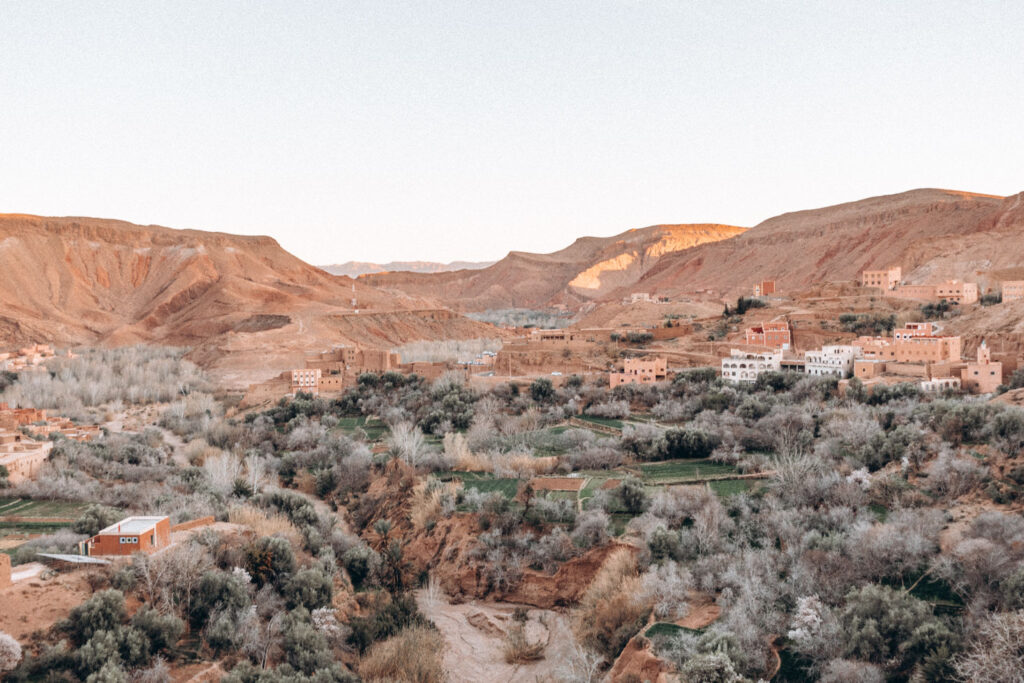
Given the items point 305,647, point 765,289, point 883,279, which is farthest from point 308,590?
point 765,289

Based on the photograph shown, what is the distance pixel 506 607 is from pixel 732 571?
17.0ft

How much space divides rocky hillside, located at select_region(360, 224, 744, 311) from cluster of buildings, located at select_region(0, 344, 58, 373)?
56817mm

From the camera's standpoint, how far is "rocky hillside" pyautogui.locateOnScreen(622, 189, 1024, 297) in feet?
171

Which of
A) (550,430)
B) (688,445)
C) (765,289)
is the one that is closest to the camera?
(688,445)

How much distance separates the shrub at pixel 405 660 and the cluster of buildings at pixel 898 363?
58.6 feet

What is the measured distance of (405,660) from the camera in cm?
1359

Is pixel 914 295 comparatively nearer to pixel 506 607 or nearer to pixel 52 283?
pixel 506 607

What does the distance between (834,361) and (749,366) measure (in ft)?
9.98

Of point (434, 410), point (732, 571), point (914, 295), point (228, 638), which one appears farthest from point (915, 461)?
point (914, 295)

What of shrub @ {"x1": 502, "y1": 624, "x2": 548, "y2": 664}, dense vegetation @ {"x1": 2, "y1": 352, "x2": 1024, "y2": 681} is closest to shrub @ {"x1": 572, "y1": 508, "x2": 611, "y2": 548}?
dense vegetation @ {"x1": 2, "y1": 352, "x2": 1024, "y2": 681}

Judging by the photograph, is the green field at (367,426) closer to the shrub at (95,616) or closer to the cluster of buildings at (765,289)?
the shrub at (95,616)

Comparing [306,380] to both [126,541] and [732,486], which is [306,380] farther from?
[126,541]

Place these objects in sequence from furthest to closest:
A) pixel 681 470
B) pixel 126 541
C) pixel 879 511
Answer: pixel 681 470
pixel 879 511
pixel 126 541

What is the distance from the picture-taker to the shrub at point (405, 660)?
43.6 ft
